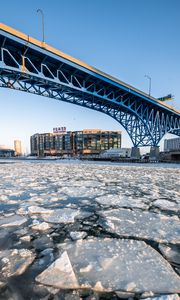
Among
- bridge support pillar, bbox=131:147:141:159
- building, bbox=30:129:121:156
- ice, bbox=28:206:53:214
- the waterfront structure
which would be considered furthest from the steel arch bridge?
the waterfront structure

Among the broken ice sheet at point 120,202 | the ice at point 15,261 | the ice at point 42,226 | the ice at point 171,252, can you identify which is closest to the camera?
the ice at point 15,261

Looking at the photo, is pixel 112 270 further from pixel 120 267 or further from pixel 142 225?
pixel 142 225

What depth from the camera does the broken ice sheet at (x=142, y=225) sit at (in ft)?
6.50

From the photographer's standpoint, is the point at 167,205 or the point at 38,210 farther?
the point at 167,205

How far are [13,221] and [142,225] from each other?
1.92 metres

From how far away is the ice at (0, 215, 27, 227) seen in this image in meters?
2.29

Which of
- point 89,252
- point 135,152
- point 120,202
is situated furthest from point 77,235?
→ point 135,152

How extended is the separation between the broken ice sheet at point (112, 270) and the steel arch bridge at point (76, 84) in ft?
52.3

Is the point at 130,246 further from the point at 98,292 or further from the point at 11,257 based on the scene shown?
the point at 11,257

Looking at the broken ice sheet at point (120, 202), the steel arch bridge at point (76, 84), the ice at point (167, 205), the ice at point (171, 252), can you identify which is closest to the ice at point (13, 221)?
the broken ice sheet at point (120, 202)

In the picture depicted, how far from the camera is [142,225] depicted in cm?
→ 230

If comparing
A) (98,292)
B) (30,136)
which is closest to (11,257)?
(98,292)

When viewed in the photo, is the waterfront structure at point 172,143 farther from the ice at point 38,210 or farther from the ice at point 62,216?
the ice at point 38,210

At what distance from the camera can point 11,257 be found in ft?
5.01
